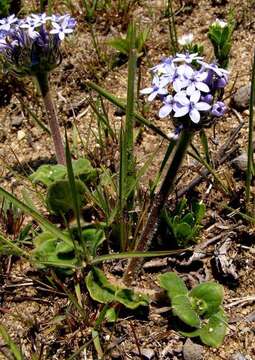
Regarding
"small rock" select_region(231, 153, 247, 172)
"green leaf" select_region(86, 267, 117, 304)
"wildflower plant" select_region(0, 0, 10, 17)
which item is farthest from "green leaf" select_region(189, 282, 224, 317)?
"wildflower plant" select_region(0, 0, 10, 17)

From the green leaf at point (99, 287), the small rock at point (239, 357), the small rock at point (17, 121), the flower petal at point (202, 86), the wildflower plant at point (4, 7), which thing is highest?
the flower petal at point (202, 86)

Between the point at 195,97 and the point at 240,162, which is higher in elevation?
the point at 195,97

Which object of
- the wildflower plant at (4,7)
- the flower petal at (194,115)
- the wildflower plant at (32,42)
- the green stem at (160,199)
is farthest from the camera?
the wildflower plant at (4,7)

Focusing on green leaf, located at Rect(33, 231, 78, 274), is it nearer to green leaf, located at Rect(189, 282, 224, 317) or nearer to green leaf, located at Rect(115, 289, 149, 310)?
green leaf, located at Rect(115, 289, 149, 310)

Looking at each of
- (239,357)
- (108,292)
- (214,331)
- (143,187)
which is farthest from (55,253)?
(239,357)

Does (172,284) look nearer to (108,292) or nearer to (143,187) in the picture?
(108,292)

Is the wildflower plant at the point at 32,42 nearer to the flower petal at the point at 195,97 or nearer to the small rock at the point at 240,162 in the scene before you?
the flower petal at the point at 195,97

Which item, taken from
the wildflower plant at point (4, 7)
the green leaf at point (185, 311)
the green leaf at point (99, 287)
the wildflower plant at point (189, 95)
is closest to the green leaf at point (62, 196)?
the green leaf at point (99, 287)
